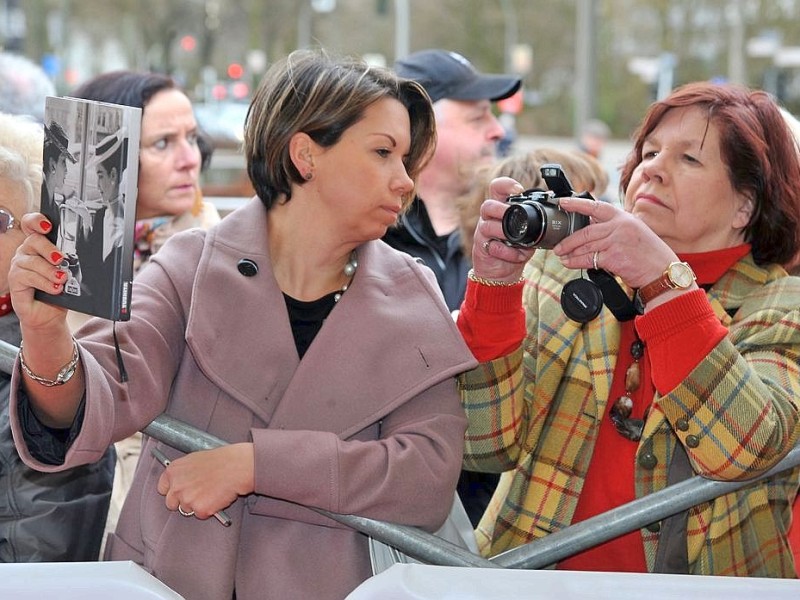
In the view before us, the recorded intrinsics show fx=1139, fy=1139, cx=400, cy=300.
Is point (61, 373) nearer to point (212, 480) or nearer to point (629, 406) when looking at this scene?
point (212, 480)

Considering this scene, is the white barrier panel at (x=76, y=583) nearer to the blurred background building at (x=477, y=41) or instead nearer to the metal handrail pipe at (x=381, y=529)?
the metal handrail pipe at (x=381, y=529)

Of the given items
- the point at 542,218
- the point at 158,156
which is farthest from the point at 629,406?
the point at 158,156

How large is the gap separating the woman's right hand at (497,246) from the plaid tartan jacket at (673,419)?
0.19 meters

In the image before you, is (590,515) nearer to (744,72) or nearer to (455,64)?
(455,64)

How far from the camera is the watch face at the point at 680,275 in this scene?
7.18ft

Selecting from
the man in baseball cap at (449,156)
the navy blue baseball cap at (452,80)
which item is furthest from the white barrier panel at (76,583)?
the navy blue baseball cap at (452,80)

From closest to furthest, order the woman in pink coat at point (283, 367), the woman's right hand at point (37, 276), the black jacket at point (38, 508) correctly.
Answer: the woman's right hand at point (37, 276), the woman in pink coat at point (283, 367), the black jacket at point (38, 508)

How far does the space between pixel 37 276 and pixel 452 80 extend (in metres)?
2.58

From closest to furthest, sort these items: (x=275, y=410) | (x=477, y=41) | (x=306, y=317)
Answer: (x=275, y=410) < (x=306, y=317) < (x=477, y=41)

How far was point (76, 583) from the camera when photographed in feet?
5.90

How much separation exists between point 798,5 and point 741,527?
18.0 metres

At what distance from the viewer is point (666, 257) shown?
221 cm

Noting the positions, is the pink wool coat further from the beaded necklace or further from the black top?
the beaded necklace

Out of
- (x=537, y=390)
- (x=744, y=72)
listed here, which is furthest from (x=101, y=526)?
(x=744, y=72)
